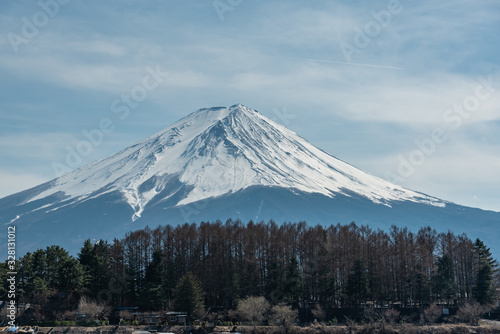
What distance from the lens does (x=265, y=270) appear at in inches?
3201

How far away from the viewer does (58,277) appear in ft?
241

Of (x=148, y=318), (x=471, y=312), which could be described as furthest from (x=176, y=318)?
(x=471, y=312)

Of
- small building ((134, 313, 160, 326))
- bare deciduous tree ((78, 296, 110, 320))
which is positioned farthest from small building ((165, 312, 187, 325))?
bare deciduous tree ((78, 296, 110, 320))

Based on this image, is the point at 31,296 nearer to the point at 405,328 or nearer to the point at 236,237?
the point at 236,237

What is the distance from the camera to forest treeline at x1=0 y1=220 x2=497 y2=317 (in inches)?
2940

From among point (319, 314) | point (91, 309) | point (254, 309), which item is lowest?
point (319, 314)

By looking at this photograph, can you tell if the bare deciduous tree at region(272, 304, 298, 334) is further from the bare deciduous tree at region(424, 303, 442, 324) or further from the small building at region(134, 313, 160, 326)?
the bare deciduous tree at region(424, 303, 442, 324)

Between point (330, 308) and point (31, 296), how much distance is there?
36732mm

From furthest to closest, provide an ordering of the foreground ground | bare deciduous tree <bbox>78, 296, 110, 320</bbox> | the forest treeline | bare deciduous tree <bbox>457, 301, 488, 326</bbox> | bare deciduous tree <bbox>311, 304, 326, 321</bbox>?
the forest treeline, bare deciduous tree <bbox>311, 304, 326, 321</bbox>, bare deciduous tree <bbox>457, 301, 488, 326</bbox>, bare deciduous tree <bbox>78, 296, 110, 320</bbox>, the foreground ground

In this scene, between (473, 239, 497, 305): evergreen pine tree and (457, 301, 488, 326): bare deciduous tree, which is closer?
(457, 301, 488, 326): bare deciduous tree

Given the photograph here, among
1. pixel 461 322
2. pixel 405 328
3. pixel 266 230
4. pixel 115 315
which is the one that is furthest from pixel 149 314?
pixel 461 322

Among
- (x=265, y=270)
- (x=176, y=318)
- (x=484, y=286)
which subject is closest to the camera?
(x=176, y=318)

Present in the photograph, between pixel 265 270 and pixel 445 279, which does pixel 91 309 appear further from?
pixel 445 279

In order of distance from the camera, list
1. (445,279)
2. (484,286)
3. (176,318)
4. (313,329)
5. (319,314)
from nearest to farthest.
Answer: (313,329), (176,318), (319,314), (484,286), (445,279)
